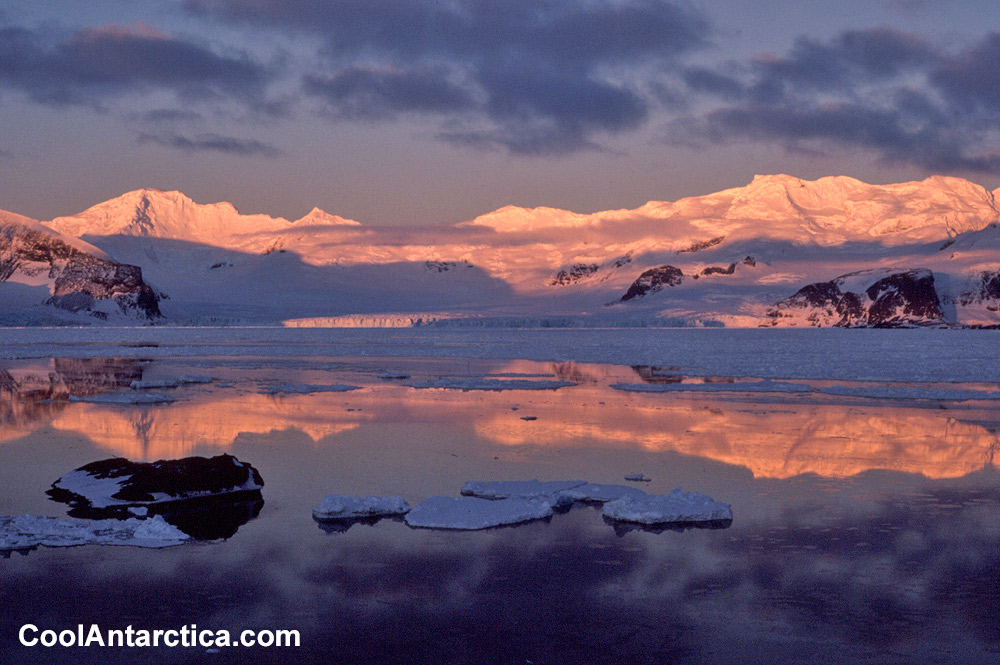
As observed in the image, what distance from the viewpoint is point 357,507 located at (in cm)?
975

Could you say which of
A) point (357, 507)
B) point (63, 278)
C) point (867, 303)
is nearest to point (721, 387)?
point (357, 507)

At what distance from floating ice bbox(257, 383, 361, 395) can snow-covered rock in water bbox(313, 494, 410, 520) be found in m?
13.1

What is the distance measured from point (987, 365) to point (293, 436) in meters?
27.6

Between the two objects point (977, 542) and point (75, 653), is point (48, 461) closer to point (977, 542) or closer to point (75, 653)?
point (75, 653)

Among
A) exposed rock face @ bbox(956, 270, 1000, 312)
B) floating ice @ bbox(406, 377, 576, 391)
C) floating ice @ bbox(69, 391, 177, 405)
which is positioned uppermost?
exposed rock face @ bbox(956, 270, 1000, 312)

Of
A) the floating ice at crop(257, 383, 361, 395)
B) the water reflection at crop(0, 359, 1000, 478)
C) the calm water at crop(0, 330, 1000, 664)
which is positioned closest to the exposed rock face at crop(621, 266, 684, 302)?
the floating ice at crop(257, 383, 361, 395)

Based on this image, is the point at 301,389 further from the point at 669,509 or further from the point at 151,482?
the point at 669,509

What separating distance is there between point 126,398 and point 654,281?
6686 inches

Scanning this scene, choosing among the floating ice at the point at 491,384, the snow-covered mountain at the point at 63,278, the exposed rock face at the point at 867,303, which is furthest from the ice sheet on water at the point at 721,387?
the snow-covered mountain at the point at 63,278

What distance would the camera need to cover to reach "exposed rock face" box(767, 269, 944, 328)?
431 ft

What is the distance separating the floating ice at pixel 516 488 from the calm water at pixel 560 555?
1.50ft

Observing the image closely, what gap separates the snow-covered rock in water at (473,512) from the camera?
936 cm

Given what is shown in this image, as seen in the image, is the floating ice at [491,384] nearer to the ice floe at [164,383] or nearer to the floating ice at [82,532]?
the ice floe at [164,383]

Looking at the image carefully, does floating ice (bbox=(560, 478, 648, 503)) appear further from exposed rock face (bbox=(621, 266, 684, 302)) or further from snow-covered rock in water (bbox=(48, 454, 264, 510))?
exposed rock face (bbox=(621, 266, 684, 302))
